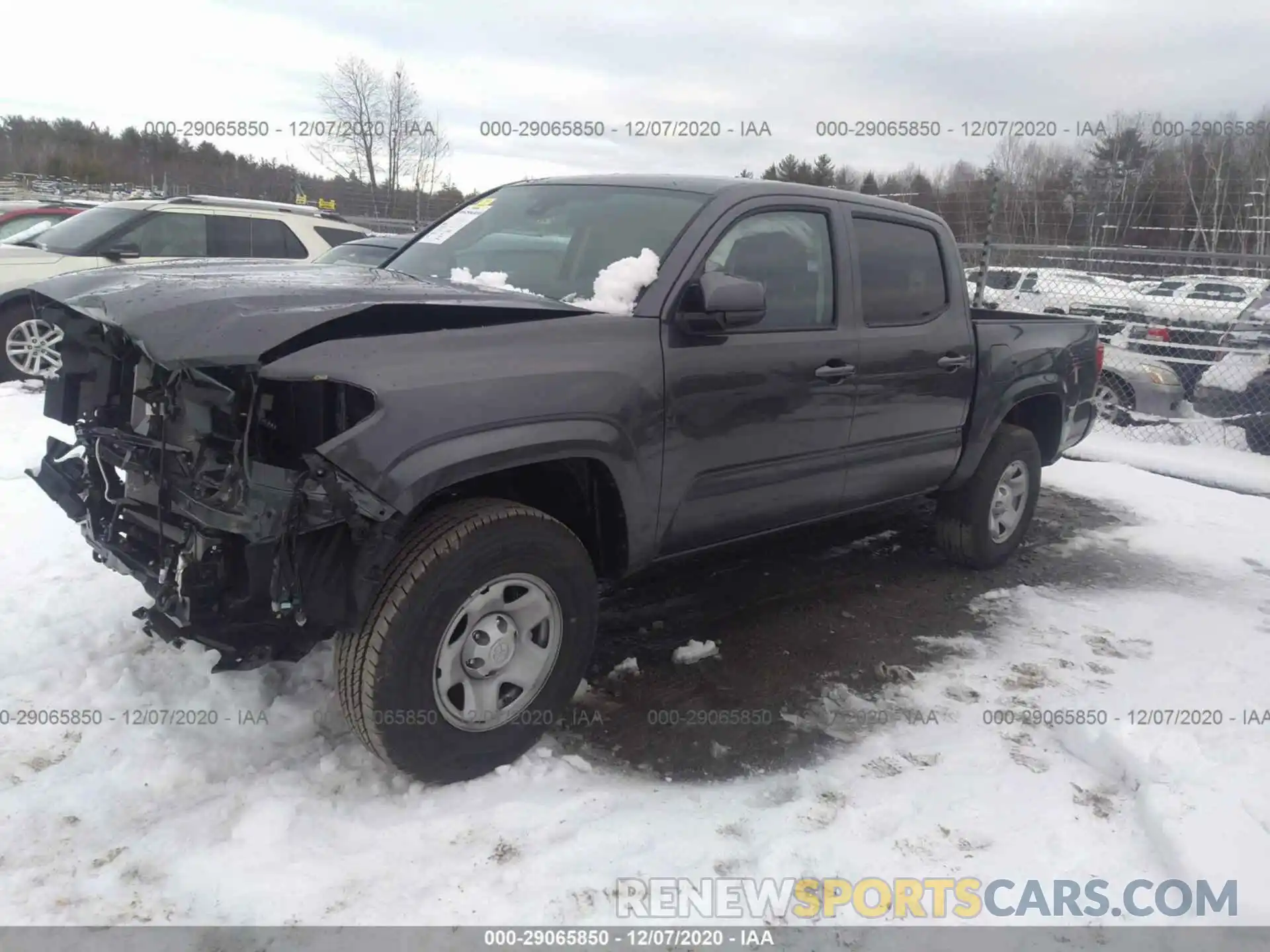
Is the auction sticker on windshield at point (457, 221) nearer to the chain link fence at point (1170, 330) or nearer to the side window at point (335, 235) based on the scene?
the side window at point (335, 235)

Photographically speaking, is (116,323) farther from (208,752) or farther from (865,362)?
(865,362)

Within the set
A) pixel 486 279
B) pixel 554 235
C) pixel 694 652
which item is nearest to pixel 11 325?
pixel 486 279

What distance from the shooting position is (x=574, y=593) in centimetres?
297

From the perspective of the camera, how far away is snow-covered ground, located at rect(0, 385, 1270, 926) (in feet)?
7.81

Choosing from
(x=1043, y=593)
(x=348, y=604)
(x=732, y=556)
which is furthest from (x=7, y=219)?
(x=1043, y=593)

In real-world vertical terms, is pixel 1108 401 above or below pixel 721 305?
below

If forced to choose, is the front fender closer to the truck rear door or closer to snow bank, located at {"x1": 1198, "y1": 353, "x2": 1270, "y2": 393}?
the truck rear door

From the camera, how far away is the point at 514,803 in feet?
9.03

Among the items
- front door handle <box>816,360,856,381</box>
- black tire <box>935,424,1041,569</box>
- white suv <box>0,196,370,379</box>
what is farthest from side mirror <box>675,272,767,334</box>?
white suv <box>0,196,370,379</box>

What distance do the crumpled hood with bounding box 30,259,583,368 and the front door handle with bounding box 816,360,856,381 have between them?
1.17 m

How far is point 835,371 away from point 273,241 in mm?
7734

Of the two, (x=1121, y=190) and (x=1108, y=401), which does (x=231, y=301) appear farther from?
(x=1121, y=190)

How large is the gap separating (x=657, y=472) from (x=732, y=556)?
2085 mm

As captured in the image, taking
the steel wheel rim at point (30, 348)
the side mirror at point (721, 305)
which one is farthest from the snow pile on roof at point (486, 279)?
the steel wheel rim at point (30, 348)
